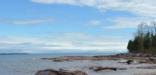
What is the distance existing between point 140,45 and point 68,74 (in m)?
138

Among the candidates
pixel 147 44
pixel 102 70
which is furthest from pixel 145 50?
pixel 102 70

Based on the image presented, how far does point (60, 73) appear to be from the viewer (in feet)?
80.1

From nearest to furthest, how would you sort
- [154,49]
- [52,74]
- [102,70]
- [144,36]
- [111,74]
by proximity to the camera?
[52,74]
[111,74]
[102,70]
[154,49]
[144,36]

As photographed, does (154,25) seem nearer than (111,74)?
No

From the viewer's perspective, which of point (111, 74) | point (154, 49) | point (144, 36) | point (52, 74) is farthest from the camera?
point (144, 36)

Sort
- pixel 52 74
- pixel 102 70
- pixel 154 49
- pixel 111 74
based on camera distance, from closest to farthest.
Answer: pixel 52 74
pixel 111 74
pixel 102 70
pixel 154 49

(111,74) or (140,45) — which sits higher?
(140,45)

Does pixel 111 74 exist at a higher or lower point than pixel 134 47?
lower

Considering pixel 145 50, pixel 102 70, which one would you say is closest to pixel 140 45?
pixel 145 50

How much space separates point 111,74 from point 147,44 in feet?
393

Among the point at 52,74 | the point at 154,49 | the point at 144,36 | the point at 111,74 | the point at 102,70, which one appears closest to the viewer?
the point at 52,74

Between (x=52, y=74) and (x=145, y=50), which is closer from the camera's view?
(x=52, y=74)

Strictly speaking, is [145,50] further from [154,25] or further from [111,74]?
[111,74]

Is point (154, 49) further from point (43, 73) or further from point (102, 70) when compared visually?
point (43, 73)
